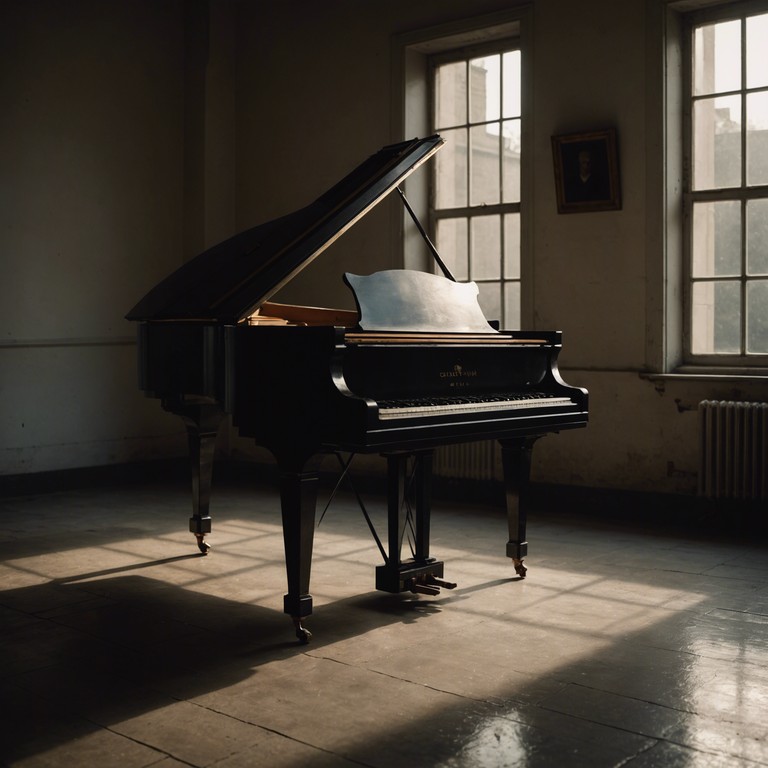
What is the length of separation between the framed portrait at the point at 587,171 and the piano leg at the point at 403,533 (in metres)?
2.65

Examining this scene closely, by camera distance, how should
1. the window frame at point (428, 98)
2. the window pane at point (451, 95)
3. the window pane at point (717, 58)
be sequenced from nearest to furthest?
the window pane at point (717, 58), the window frame at point (428, 98), the window pane at point (451, 95)

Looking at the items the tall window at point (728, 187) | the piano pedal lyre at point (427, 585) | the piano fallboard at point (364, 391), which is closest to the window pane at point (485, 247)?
the tall window at point (728, 187)

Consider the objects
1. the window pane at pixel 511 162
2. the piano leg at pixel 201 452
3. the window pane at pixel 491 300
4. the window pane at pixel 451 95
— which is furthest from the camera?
the window pane at pixel 451 95

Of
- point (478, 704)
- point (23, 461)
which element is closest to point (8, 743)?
point (478, 704)

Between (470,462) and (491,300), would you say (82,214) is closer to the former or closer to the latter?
(491,300)

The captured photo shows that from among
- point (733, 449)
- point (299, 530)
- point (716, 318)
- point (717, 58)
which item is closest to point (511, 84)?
point (717, 58)

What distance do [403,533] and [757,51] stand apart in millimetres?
3614

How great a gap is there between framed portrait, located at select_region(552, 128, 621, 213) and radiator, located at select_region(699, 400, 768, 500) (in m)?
1.40

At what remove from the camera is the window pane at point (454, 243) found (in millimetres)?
6820

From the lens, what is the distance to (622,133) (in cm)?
586

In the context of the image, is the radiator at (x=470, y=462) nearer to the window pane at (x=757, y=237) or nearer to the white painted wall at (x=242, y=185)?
the white painted wall at (x=242, y=185)

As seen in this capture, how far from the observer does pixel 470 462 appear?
6.53 m

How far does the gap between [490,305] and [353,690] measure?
4094 mm

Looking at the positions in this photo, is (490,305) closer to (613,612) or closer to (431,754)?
(613,612)
